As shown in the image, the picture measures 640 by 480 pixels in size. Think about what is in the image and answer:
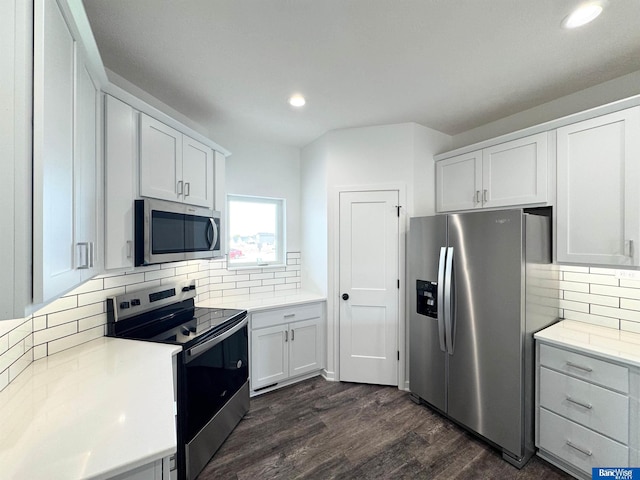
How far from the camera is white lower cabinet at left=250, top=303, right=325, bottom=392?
2.61 m

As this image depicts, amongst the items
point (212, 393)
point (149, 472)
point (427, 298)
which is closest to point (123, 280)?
point (212, 393)

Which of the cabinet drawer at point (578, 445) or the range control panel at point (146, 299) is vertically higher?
the range control panel at point (146, 299)

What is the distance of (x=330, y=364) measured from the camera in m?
2.96

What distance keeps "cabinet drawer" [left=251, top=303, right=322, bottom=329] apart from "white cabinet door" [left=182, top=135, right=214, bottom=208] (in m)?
1.14

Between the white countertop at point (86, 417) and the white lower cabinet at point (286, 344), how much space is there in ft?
4.03

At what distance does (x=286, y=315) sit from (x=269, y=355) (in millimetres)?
411

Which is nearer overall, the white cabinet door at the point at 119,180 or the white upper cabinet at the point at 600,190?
the white cabinet door at the point at 119,180

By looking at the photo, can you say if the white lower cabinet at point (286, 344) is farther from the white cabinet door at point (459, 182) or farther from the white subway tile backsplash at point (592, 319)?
the white subway tile backsplash at point (592, 319)

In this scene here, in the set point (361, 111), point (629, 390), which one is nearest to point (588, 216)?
point (629, 390)

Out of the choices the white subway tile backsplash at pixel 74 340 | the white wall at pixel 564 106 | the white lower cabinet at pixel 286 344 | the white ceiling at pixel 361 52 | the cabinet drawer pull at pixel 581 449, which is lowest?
the cabinet drawer pull at pixel 581 449

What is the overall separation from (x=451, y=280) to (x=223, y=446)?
2.16 meters

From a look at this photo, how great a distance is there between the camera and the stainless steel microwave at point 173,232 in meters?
1.67

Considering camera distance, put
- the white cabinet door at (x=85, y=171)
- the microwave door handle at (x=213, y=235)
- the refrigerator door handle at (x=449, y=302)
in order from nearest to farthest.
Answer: the white cabinet door at (x=85, y=171), the refrigerator door handle at (x=449, y=302), the microwave door handle at (x=213, y=235)

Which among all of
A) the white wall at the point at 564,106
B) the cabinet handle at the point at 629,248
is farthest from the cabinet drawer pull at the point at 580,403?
the white wall at the point at 564,106
